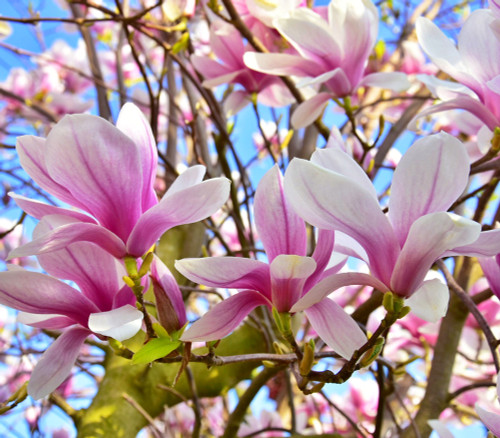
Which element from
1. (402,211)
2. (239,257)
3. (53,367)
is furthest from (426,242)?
(53,367)

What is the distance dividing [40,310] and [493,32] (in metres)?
0.59

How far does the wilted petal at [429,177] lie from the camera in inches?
17.2

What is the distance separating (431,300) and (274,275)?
0.45 ft

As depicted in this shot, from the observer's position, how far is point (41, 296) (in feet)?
1.67

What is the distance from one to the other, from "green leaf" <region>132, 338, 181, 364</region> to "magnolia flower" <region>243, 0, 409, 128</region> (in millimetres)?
427

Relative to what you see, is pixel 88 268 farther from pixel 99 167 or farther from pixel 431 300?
pixel 431 300

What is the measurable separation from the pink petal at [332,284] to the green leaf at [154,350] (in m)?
0.12

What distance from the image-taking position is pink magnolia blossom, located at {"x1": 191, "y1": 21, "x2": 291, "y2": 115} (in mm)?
1010

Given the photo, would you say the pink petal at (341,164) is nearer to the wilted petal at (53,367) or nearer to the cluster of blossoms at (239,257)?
the cluster of blossoms at (239,257)

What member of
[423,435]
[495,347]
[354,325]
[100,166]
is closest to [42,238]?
[100,166]

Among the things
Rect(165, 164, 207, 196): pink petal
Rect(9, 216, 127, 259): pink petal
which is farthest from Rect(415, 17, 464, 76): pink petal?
Rect(9, 216, 127, 259): pink petal

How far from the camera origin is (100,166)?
1.55ft

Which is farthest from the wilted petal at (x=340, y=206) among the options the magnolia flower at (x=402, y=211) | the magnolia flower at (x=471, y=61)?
the magnolia flower at (x=471, y=61)

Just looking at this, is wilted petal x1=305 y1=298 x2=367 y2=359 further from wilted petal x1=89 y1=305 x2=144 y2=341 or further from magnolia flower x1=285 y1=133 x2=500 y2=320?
wilted petal x1=89 y1=305 x2=144 y2=341
